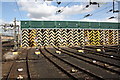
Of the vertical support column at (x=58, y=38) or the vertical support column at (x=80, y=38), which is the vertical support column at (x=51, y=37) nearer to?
the vertical support column at (x=58, y=38)

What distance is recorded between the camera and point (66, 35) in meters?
23.9

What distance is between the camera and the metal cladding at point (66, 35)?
23.0m

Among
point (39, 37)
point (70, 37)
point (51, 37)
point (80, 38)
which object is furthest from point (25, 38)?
point (80, 38)

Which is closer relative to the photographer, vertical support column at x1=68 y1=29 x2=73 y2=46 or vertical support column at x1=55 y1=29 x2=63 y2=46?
vertical support column at x1=55 y1=29 x2=63 y2=46

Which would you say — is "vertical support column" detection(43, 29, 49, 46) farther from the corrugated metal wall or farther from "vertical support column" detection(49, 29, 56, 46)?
"vertical support column" detection(49, 29, 56, 46)

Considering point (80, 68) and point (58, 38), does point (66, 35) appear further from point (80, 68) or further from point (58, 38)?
point (80, 68)

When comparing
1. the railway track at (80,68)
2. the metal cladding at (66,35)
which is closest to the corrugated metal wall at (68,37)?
the metal cladding at (66,35)

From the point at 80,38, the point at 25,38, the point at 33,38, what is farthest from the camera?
the point at 80,38

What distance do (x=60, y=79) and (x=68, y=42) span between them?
18035 millimetres

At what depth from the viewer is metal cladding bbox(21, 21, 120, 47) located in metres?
23.0

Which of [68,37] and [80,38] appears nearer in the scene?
[68,37]

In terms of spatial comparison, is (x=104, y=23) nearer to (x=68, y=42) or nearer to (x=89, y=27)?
(x=89, y=27)

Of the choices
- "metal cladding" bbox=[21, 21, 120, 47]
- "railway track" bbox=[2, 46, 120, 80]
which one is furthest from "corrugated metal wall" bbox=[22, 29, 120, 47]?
"railway track" bbox=[2, 46, 120, 80]

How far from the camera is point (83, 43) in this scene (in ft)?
80.9
